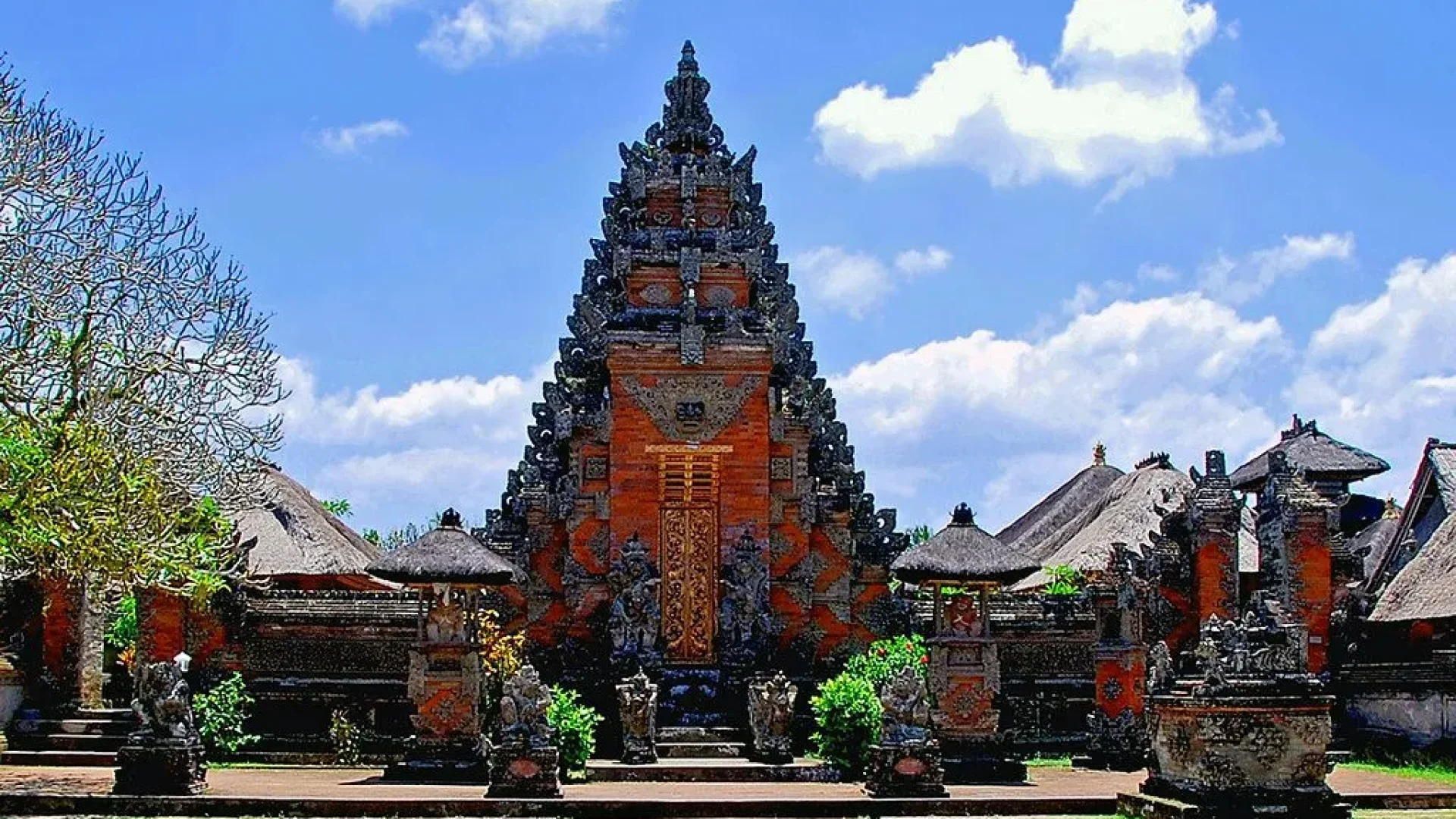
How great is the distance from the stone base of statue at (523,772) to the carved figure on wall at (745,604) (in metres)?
5.63

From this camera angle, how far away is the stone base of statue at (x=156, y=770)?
1662 centimetres

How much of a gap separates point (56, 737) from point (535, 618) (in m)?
6.57

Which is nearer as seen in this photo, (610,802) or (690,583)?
(610,802)

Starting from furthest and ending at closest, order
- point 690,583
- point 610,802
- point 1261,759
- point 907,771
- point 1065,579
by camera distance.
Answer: point 1065,579
point 690,583
point 907,771
point 610,802
point 1261,759

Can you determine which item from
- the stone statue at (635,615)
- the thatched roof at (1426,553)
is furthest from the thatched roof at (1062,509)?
the stone statue at (635,615)

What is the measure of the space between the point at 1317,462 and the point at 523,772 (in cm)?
2214

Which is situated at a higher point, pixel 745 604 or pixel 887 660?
pixel 745 604

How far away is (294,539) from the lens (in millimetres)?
33469

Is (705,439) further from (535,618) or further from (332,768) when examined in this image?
(332,768)

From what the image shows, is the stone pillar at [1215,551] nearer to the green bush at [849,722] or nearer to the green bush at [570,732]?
the green bush at [849,722]

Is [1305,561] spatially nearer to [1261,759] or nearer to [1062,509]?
[1261,759]

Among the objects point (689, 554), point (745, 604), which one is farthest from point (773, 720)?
point (689, 554)

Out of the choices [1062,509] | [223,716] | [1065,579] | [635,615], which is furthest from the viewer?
[1062,509]

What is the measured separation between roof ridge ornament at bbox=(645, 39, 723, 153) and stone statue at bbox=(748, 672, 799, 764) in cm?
930
